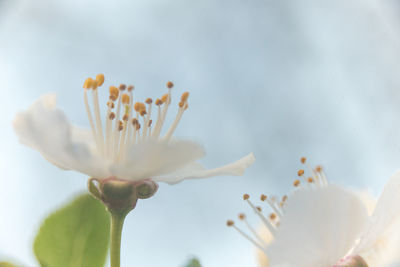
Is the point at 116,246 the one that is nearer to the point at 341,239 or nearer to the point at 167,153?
the point at 167,153

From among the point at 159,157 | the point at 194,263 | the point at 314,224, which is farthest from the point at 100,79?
the point at 314,224

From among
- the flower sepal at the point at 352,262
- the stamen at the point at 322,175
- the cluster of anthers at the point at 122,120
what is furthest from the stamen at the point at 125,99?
the flower sepal at the point at 352,262

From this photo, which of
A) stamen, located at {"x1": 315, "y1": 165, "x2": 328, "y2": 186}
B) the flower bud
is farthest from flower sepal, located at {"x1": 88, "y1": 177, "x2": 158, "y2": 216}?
stamen, located at {"x1": 315, "y1": 165, "x2": 328, "y2": 186}

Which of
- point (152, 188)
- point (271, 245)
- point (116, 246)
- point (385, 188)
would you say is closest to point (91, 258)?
point (116, 246)

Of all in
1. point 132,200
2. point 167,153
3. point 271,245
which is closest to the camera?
point 271,245

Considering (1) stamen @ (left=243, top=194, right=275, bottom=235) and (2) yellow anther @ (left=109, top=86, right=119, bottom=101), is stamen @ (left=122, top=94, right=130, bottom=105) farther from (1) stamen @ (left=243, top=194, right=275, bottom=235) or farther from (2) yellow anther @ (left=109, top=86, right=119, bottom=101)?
(1) stamen @ (left=243, top=194, right=275, bottom=235)

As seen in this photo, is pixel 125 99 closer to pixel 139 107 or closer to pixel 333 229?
pixel 139 107

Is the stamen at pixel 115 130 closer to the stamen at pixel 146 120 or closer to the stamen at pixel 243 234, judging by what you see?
the stamen at pixel 146 120
